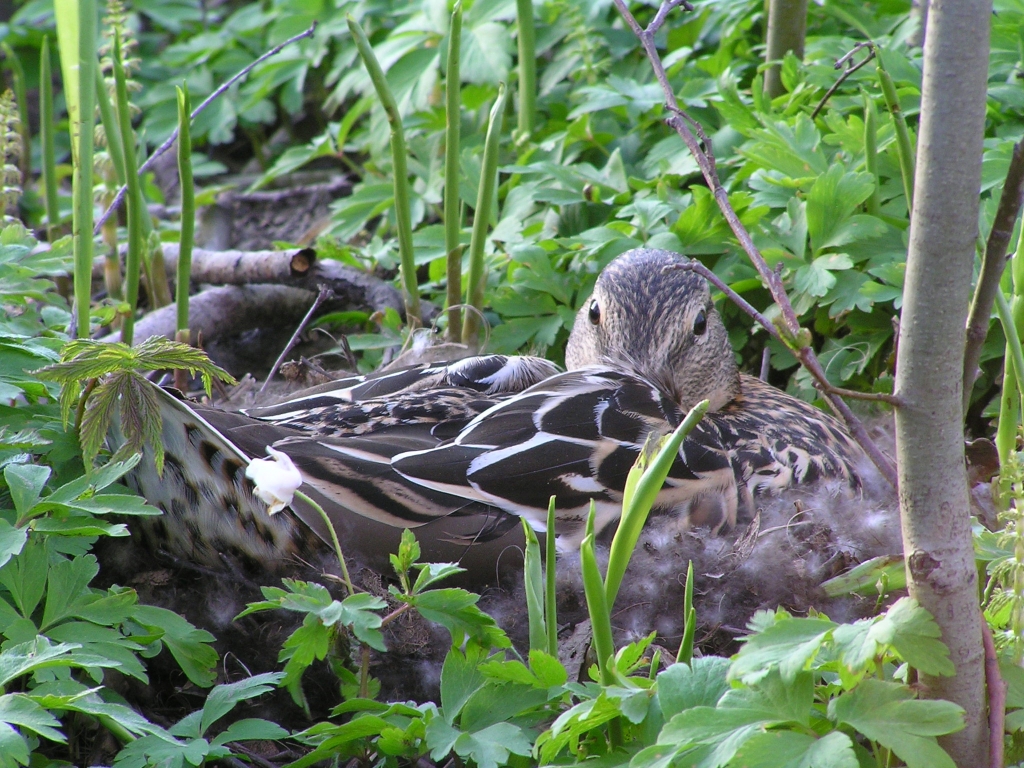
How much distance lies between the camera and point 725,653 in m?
1.89

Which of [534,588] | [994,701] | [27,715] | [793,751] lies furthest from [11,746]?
[994,701]

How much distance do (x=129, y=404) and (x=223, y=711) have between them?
547 millimetres

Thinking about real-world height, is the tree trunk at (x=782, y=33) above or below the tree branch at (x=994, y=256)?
above

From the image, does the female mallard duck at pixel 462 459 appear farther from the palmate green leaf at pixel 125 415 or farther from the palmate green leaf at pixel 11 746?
the palmate green leaf at pixel 11 746

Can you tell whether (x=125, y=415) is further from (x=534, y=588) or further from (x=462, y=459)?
(x=534, y=588)

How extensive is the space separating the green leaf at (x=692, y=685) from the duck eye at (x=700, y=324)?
4.83ft

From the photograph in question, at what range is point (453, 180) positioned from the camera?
2.82 m

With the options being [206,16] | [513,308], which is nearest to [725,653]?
[513,308]

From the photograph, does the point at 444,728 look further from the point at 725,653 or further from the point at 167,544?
the point at 167,544

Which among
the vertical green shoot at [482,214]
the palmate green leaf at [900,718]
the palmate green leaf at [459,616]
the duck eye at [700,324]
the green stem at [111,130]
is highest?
the green stem at [111,130]

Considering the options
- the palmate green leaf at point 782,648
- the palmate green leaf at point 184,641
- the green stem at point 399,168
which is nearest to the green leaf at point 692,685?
the palmate green leaf at point 782,648

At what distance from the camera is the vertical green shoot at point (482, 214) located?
2.70m

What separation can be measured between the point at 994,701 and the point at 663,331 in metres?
1.49

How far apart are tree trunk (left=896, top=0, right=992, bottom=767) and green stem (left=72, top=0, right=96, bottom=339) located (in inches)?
65.8
